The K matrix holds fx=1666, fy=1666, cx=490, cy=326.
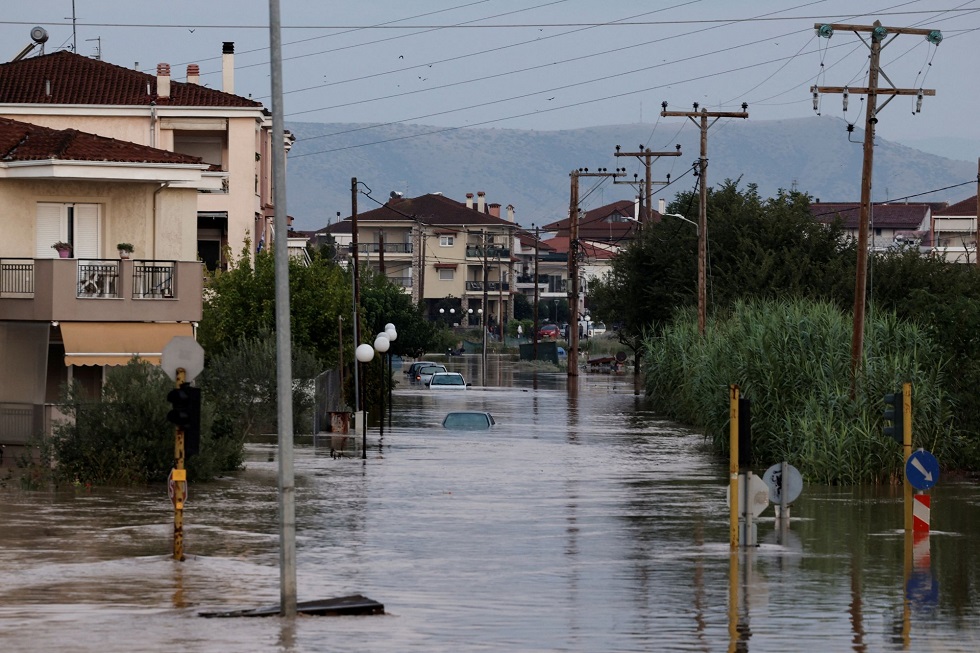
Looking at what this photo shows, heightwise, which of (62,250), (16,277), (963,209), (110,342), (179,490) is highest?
(963,209)

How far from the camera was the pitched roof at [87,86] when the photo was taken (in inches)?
2282

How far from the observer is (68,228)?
125 feet

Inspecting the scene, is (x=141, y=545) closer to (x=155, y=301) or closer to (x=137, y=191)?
(x=155, y=301)

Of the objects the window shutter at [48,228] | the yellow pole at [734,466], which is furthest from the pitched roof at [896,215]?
the yellow pole at [734,466]

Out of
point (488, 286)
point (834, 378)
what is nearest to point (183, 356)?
point (834, 378)

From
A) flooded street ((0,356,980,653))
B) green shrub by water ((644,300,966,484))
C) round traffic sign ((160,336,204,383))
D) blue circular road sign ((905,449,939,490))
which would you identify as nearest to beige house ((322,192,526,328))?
green shrub by water ((644,300,966,484))

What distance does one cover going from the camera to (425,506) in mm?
29438

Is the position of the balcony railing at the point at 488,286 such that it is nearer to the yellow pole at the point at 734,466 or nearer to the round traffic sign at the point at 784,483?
the round traffic sign at the point at 784,483

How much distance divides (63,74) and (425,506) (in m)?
36.1

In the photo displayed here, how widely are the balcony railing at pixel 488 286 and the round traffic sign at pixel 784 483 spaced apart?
128 metres

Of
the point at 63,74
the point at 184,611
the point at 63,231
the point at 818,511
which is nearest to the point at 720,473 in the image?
the point at 818,511

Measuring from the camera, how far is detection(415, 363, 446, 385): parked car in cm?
8494

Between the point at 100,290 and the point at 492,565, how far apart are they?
59.1 feet

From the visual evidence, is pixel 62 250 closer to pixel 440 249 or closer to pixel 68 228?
pixel 68 228
